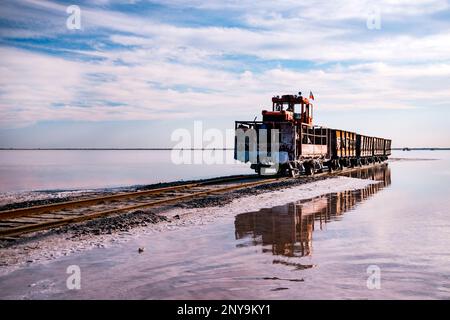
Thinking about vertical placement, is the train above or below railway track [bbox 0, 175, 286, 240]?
above

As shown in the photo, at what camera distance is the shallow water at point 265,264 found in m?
4.95

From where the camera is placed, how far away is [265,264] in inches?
239

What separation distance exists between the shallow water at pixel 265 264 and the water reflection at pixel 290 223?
2 cm

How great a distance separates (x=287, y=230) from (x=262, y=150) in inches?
496

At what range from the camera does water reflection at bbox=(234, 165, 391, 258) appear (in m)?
7.30

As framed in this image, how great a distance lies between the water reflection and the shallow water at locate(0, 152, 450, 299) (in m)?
0.02

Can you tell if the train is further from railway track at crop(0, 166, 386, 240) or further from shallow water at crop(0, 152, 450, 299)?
shallow water at crop(0, 152, 450, 299)

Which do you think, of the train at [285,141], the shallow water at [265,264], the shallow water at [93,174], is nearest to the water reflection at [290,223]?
→ the shallow water at [265,264]

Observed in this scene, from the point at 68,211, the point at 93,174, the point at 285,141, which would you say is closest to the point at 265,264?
the point at 68,211

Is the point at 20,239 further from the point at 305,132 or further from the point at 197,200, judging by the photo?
the point at 305,132

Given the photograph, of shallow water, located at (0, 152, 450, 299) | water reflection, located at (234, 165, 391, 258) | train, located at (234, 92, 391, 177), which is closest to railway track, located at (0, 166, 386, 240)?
shallow water, located at (0, 152, 450, 299)

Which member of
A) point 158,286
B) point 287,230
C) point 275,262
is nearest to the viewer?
point 158,286
